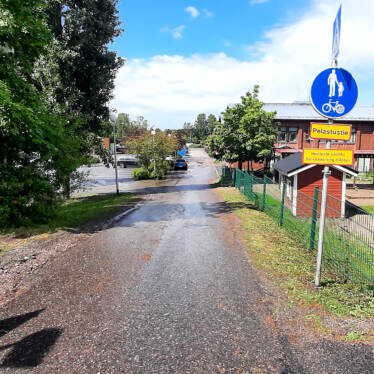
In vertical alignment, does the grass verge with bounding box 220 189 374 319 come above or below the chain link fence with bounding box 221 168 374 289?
below

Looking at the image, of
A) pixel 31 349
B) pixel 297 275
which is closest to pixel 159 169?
pixel 297 275

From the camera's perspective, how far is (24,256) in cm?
710

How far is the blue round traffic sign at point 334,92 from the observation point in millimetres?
4758

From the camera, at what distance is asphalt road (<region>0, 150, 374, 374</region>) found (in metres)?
3.46

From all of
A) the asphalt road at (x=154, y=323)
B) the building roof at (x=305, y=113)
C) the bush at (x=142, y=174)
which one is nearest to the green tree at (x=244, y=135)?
the bush at (x=142, y=174)

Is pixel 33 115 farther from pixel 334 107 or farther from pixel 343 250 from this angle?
pixel 343 250

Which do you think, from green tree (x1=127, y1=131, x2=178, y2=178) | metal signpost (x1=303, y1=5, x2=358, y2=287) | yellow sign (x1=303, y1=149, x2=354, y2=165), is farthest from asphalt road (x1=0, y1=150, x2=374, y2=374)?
green tree (x1=127, y1=131, x2=178, y2=178)

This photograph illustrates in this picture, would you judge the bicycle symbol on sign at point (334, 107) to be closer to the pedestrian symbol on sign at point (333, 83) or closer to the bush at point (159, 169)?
the pedestrian symbol on sign at point (333, 83)

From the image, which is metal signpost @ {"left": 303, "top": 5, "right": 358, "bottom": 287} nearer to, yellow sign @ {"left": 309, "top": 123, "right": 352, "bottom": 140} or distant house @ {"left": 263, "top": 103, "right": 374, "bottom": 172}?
yellow sign @ {"left": 309, "top": 123, "right": 352, "bottom": 140}

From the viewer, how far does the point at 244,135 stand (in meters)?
24.4

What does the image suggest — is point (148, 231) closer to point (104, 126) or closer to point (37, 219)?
point (37, 219)

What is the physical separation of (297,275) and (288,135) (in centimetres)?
3307

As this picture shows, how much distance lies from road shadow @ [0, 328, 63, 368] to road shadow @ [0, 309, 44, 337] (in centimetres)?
40

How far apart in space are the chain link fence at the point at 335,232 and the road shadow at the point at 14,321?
5099 millimetres
